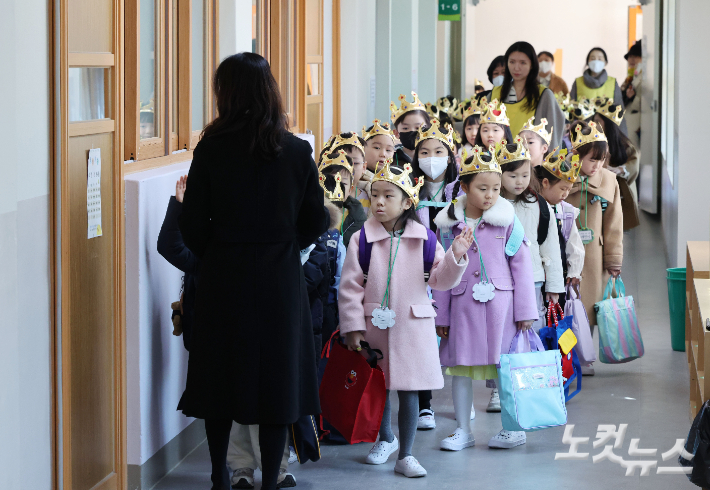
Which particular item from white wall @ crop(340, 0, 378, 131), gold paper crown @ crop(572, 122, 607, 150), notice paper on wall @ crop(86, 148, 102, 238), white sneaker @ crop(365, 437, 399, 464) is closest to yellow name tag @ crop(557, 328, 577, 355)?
white sneaker @ crop(365, 437, 399, 464)

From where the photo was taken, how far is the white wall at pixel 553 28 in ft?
80.1

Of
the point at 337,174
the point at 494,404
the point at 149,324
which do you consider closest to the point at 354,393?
the point at 149,324

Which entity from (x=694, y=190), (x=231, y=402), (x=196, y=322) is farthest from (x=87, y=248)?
(x=694, y=190)

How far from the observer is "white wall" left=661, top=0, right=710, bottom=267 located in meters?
7.90

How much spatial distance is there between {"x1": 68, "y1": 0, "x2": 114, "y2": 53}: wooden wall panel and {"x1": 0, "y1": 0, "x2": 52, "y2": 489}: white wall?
244 mm

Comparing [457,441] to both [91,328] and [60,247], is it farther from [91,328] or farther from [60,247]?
[60,247]

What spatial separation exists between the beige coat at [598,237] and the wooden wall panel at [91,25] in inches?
128

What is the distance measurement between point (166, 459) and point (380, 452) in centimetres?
93

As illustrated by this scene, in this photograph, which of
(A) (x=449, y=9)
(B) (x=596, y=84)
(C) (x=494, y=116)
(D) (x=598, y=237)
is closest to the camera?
(D) (x=598, y=237)

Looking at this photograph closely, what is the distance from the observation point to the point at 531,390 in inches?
171

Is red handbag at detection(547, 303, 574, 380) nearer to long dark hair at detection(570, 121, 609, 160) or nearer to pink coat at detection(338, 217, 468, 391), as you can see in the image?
pink coat at detection(338, 217, 468, 391)

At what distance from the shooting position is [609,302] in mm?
5820

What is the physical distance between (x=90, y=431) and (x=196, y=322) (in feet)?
1.78

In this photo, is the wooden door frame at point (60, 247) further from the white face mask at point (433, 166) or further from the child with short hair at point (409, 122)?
the child with short hair at point (409, 122)
